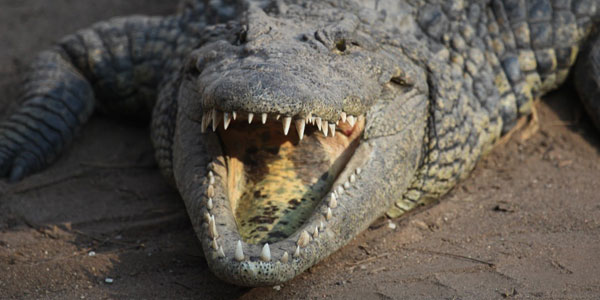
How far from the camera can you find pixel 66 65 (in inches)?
188

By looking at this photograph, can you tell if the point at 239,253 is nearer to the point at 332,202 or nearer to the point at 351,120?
the point at 332,202

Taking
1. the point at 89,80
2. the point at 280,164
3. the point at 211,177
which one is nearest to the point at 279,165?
the point at 280,164

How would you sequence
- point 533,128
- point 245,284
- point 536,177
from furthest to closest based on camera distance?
1. point 533,128
2. point 536,177
3. point 245,284

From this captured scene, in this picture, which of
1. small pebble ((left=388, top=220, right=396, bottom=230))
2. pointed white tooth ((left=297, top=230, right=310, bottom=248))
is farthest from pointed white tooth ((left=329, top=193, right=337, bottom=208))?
small pebble ((left=388, top=220, right=396, bottom=230))

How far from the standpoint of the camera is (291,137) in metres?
3.40

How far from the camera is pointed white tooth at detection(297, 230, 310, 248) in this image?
276cm

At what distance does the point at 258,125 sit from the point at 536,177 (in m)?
1.72

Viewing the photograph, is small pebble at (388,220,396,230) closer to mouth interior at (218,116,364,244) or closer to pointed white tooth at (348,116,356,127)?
mouth interior at (218,116,364,244)

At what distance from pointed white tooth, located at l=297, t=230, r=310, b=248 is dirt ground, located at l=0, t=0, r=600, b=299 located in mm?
285

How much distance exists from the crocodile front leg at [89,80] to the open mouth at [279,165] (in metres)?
1.17

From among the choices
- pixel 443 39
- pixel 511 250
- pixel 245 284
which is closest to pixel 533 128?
pixel 443 39

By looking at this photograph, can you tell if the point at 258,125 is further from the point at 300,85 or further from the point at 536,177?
the point at 536,177

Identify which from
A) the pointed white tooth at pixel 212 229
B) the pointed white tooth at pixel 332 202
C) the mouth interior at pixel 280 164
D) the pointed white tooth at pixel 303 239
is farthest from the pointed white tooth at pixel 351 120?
the pointed white tooth at pixel 212 229

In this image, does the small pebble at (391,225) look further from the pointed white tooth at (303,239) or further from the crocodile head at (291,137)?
the pointed white tooth at (303,239)
